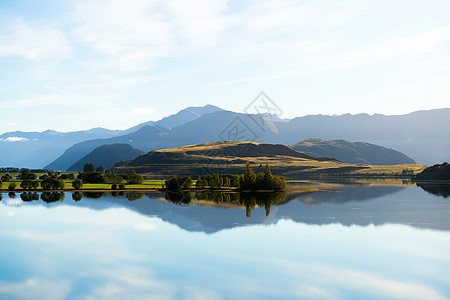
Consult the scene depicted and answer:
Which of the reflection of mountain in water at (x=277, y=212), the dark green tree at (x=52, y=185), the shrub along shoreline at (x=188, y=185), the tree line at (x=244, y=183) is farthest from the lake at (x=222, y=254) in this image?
the tree line at (x=244, y=183)

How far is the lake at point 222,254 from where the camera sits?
33844 mm

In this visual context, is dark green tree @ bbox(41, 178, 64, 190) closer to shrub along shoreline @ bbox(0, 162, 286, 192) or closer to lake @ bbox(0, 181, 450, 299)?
shrub along shoreline @ bbox(0, 162, 286, 192)

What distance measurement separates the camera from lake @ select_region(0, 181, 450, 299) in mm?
33844

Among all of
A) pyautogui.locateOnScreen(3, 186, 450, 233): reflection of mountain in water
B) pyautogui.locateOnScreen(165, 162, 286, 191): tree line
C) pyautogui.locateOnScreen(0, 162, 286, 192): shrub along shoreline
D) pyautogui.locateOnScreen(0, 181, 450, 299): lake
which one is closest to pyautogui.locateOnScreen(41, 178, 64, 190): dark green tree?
pyautogui.locateOnScreen(0, 162, 286, 192): shrub along shoreline

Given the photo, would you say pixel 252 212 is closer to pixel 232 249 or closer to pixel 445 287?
pixel 232 249

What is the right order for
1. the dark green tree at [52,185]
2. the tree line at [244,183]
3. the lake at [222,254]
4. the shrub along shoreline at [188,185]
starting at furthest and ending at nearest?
1. the tree line at [244,183]
2. the shrub along shoreline at [188,185]
3. the dark green tree at [52,185]
4. the lake at [222,254]

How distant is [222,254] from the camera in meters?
46.3

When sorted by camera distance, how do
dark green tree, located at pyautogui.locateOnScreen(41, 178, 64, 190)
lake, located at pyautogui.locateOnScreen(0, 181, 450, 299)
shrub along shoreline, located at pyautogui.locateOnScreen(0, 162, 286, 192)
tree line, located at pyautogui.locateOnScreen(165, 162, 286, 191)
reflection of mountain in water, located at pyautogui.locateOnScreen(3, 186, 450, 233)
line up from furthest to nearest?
tree line, located at pyautogui.locateOnScreen(165, 162, 286, 191), shrub along shoreline, located at pyautogui.locateOnScreen(0, 162, 286, 192), dark green tree, located at pyautogui.locateOnScreen(41, 178, 64, 190), reflection of mountain in water, located at pyautogui.locateOnScreen(3, 186, 450, 233), lake, located at pyautogui.locateOnScreen(0, 181, 450, 299)

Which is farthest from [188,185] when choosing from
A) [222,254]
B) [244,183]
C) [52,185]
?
[222,254]

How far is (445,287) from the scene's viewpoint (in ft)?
112

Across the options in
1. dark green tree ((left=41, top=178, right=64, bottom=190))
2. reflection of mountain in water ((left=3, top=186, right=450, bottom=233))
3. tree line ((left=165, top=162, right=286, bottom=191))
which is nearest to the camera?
reflection of mountain in water ((left=3, top=186, right=450, bottom=233))

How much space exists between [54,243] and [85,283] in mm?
19356

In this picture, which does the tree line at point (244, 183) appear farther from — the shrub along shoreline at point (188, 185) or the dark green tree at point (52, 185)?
the dark green tree at point (52, 185)

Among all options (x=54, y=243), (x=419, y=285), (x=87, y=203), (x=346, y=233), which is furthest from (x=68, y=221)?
(x=419, y=285)
